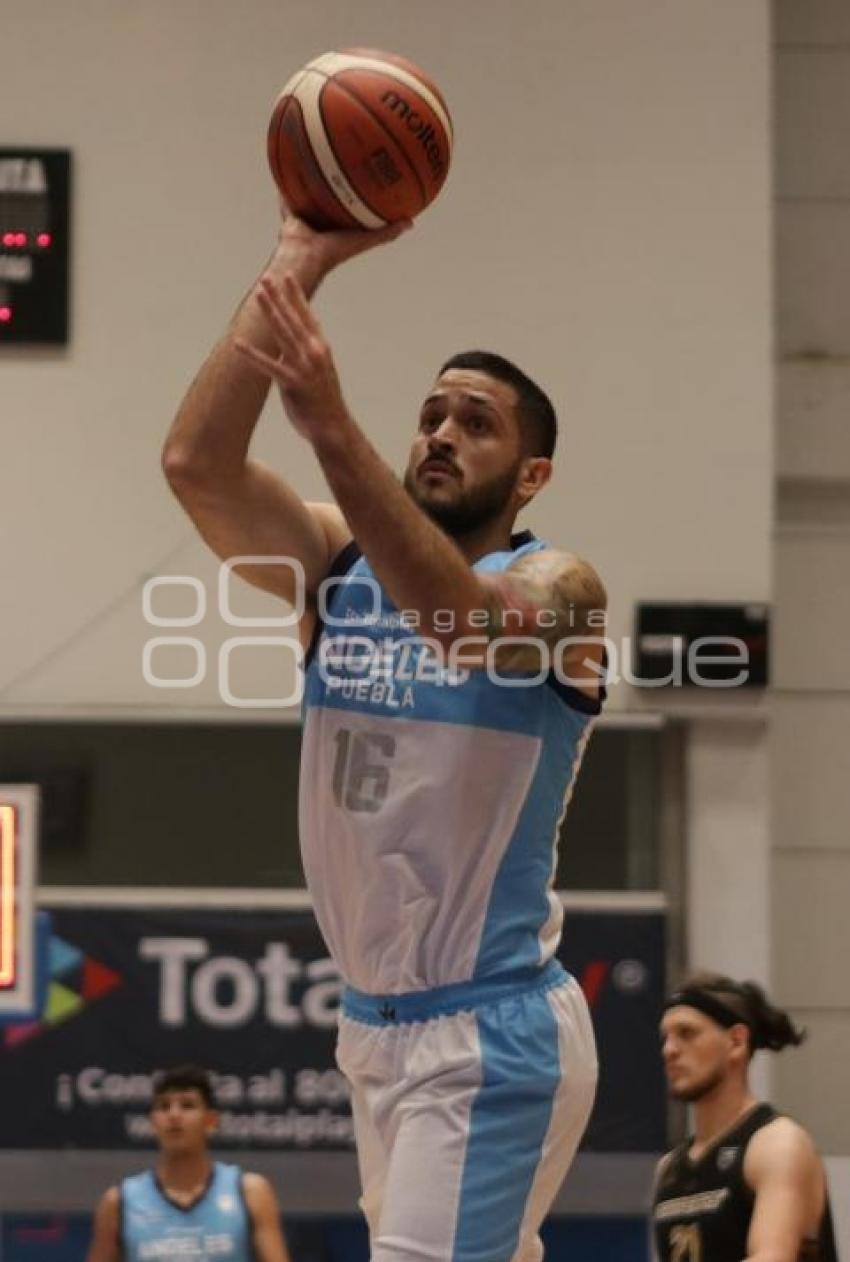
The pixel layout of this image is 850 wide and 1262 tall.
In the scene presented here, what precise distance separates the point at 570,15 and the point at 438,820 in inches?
244

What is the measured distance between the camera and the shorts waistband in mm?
3846

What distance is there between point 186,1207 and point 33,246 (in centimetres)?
375

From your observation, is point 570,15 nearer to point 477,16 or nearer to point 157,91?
point 477,16

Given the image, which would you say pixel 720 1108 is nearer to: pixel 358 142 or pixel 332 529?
pixel 332 529

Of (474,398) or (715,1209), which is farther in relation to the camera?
(715,1209)

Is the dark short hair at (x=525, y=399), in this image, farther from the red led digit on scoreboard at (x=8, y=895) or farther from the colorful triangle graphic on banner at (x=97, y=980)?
the colorful triangle graphic on banner at (x=97, y=980)

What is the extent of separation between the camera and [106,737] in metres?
9.02

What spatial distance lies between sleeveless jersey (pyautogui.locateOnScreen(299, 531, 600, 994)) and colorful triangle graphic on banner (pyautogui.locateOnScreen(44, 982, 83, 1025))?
5.16 meters

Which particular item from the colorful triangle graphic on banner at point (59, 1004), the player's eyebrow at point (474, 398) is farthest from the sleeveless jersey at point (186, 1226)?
the player's eyebrow at point (474, 398)

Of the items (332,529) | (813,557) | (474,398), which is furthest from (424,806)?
(813,557)

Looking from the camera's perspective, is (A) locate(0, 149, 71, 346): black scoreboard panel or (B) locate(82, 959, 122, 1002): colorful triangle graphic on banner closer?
(B) locate(82, 959, 122, 1002): colorful triangle graphic on banner

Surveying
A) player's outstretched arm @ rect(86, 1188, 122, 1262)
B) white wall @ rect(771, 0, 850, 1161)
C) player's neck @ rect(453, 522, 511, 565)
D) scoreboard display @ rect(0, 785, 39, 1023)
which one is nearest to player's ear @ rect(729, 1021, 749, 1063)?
player's neck @ rect(453, 522, 511, 565)

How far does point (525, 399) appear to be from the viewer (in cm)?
397

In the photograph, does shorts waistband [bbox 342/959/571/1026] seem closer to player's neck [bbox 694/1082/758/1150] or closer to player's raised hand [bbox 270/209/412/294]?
player's raised hand [bbox 270/209/412/294]
